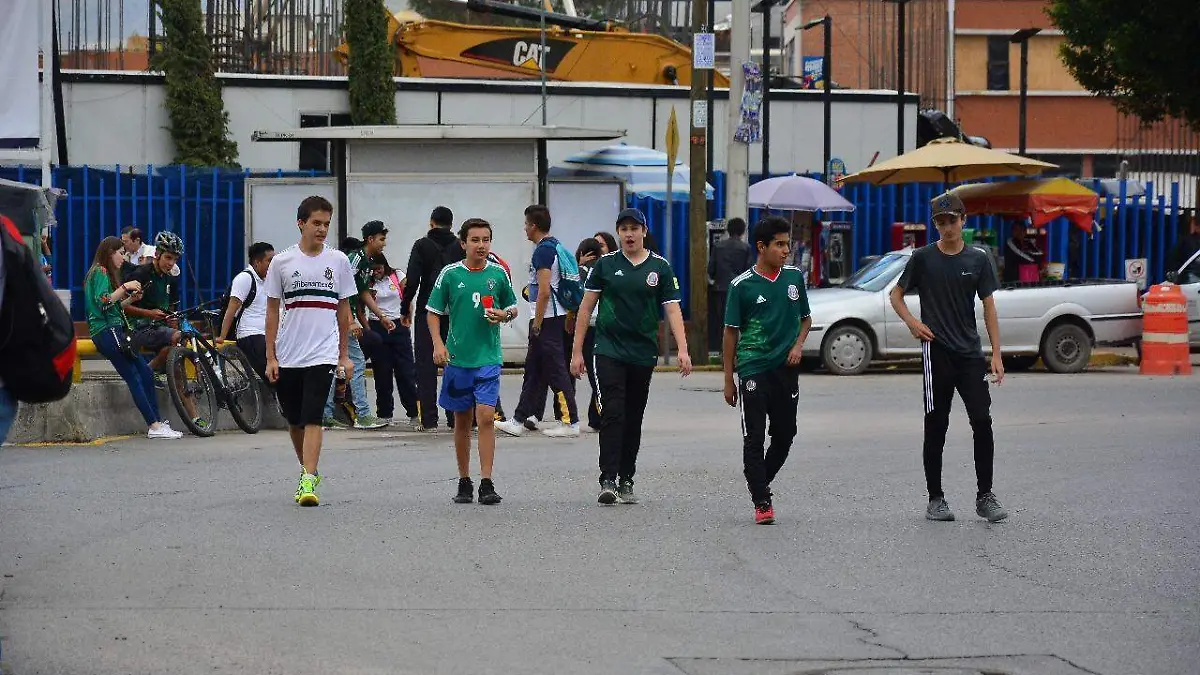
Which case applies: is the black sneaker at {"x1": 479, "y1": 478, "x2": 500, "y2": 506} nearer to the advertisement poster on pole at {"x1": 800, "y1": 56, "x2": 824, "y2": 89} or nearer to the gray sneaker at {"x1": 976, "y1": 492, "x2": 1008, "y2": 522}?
the gray sneaker at {"x1": 976, "y1": 492, "x2": 1008, "y2": 522}

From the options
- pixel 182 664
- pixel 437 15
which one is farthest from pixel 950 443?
pixel 437 15

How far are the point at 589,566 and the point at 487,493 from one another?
7.55ft

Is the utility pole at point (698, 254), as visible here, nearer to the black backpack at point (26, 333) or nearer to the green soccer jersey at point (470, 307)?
the green soccer jersey at point (470, 307)

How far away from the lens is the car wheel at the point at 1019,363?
2344 centimetres

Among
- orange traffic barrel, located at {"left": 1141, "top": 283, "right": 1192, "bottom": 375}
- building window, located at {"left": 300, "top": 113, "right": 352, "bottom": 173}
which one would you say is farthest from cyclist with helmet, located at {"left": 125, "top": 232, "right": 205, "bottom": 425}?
building window, located at {"left": 300, "top": 113, "right": 352, "bottom": 173}

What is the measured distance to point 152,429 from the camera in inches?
589

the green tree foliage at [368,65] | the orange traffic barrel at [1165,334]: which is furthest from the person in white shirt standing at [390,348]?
the green tree foliage at [368,65]

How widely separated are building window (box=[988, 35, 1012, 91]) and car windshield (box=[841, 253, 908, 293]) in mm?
33526

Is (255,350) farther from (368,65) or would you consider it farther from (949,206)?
(368,65)

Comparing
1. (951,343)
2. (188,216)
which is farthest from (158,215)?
(951,343)

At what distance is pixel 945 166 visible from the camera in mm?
25359

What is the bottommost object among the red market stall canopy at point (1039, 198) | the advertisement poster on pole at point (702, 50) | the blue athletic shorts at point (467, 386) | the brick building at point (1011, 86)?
the blue athletic shorts at point (467, 386)

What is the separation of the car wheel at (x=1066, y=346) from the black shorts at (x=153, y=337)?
11684mm

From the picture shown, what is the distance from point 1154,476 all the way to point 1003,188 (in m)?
14.1
